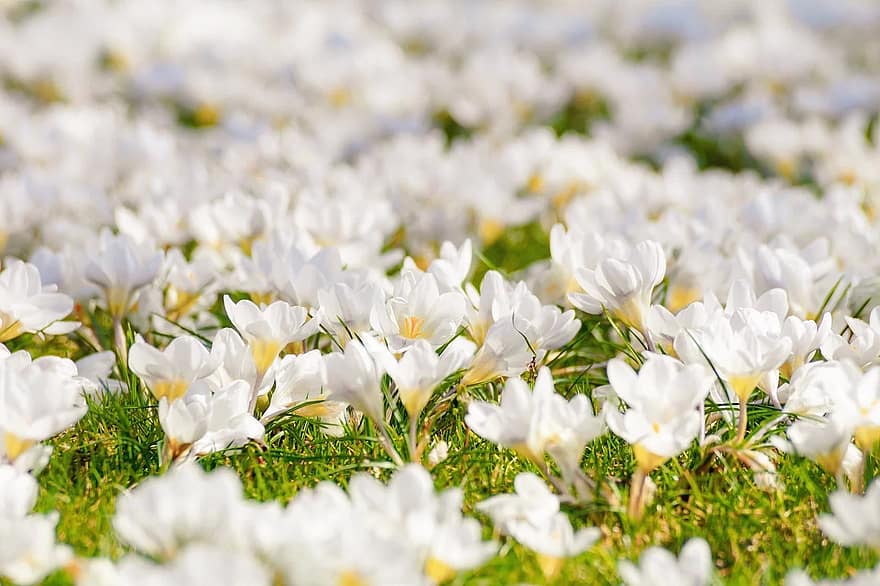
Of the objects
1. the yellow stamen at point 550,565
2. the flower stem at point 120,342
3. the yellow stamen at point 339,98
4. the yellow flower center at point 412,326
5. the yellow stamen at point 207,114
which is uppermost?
the yellow flower center at point 412,326

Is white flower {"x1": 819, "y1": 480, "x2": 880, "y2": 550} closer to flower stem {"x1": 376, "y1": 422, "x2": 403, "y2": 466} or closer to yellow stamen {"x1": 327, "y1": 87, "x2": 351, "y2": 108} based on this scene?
flower stem {"x1": 376, "y1": 422, "x2": 403, "y2": 466}

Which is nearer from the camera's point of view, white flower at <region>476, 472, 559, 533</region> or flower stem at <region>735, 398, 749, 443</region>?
white flower at <region>476, 472, 559, 533</region>

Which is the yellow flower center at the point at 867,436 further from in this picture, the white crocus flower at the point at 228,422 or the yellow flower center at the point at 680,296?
the white crocus flower at the point at 228,422

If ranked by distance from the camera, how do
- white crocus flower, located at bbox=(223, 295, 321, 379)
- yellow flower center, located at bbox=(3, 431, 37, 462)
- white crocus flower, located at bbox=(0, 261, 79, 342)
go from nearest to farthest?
yellow flower center, located at bbox=(3, 431, 37, 462) → white crocus flower, located at bbox=(223, 295, 321, 379) → white crocus flower, located at bbox=(0, 261, 79, 342)

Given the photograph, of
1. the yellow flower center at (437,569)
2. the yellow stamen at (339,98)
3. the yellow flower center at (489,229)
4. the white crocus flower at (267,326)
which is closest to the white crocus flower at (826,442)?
the yellow flower center at (437,569)

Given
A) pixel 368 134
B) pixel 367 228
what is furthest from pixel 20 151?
pixel 367 228

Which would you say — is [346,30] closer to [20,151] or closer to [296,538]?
[20,151]

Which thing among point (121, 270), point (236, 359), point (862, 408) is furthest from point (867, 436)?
point (121, 270)

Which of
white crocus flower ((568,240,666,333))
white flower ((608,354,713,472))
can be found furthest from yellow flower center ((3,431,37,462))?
white crocus flower ((568,240,666,333))
